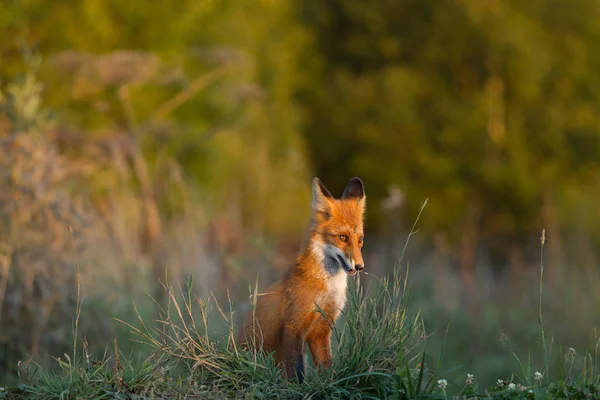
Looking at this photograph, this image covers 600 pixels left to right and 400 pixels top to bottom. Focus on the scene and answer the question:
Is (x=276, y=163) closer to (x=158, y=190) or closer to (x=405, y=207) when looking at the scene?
(x=405, y=207)

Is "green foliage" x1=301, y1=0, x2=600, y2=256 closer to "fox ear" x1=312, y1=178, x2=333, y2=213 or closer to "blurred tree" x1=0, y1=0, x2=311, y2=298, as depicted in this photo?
"blurred tree" x1=0, y1=0, x2=311, y2=298

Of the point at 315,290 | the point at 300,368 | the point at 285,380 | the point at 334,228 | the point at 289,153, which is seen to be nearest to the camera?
the point at 285,380

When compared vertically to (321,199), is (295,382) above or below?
below

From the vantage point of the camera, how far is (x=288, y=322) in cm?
605

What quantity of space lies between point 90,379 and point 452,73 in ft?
83.6

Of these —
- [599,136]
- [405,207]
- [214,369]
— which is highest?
[214,369]

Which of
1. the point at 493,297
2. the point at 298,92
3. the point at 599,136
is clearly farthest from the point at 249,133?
the point at 493,297

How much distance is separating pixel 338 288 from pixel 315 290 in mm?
174

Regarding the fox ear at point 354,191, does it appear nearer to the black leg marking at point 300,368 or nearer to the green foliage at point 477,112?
the black leg marking at point 300,368

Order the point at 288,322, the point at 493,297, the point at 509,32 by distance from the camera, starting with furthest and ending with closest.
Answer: the point at 509,32
the point at 493,297
the point at 288,322

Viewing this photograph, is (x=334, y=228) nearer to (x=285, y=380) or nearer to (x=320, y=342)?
(x=320, y=342)

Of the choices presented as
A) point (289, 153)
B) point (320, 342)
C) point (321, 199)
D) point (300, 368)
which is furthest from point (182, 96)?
point (300, 368)

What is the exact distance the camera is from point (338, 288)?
20.6 feet

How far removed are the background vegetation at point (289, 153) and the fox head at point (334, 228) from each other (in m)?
3.89
